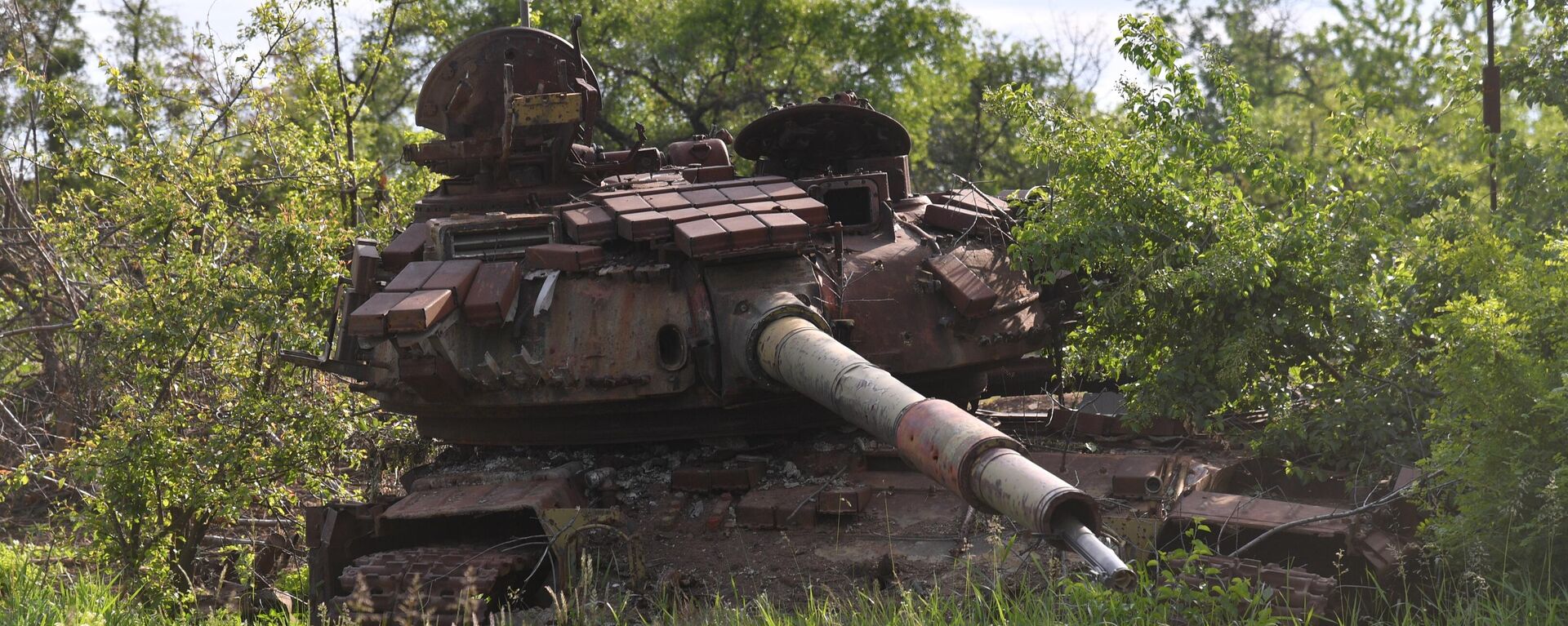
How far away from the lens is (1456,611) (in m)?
6.01

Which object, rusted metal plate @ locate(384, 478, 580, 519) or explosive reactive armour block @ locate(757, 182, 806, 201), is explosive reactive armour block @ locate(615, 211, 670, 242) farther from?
rusted metal plate @ locate(384, 478, 580, 519)

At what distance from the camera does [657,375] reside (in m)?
7.59

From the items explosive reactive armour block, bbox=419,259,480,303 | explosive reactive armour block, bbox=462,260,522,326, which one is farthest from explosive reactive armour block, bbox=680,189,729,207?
explosive reactive armour block, bbox=419,259,480,303

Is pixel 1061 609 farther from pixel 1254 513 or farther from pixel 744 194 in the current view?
pixel 744 194

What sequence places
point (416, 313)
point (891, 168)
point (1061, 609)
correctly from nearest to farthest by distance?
point (1061, 609) → point (416, 313) → point (891, 168)

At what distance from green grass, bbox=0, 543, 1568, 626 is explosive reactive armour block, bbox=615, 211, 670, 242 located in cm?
187

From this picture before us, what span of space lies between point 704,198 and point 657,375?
1.12m

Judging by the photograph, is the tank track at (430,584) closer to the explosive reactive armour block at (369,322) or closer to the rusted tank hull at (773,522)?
the rusted tank hull at (773,522)

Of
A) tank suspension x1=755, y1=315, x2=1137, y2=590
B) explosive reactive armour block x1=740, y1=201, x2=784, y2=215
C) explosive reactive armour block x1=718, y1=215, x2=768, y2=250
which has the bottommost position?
tank suspension x1=755, y1=315, x2=1137, y2=590

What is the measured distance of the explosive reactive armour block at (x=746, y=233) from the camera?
24.6 feet

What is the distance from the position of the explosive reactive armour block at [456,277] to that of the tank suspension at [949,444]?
1.61 m

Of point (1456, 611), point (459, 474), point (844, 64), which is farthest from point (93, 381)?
point (844, 64)

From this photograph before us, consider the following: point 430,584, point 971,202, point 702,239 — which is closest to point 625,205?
point 702,239

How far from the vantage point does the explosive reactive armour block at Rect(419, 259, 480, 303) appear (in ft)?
24.6
